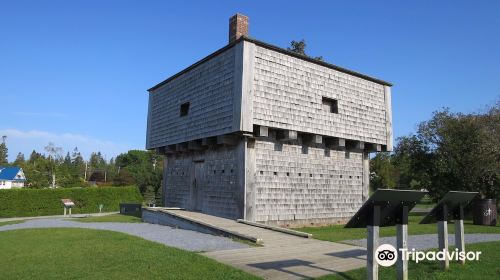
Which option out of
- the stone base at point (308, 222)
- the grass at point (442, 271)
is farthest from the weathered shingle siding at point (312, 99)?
the grass at point (442, 271)

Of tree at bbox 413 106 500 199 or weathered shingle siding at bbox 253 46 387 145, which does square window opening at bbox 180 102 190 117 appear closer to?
weathered shingle siding at bbox 253 46 387 145

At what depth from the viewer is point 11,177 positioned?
2982 inches

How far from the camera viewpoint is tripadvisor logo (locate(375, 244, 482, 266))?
6.40 meters

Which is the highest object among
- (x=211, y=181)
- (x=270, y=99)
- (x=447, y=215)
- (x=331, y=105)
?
(x=331, y=105)

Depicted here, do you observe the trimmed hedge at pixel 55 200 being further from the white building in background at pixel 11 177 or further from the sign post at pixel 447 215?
the white building in background at pixel 11 177

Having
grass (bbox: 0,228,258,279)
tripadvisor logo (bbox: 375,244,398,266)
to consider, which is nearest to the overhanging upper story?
grass (bbox: 0,228,258,279)

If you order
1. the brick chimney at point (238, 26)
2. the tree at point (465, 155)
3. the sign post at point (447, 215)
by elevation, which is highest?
the brick chimney at point (238, 26)

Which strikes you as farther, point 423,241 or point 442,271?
point 423,241

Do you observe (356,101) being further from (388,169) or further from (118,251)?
(388,169)

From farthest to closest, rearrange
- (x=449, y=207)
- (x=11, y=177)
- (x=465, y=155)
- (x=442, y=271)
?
(x=11, y=177) < (x=465, y=155) < (x=449, y=207) < (x=442, y=271)

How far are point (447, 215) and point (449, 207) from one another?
9.7 inches

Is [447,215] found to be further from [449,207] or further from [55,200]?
[55,200]

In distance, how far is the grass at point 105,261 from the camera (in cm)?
673

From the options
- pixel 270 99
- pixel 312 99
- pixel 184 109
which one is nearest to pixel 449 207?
pixel 270 99
